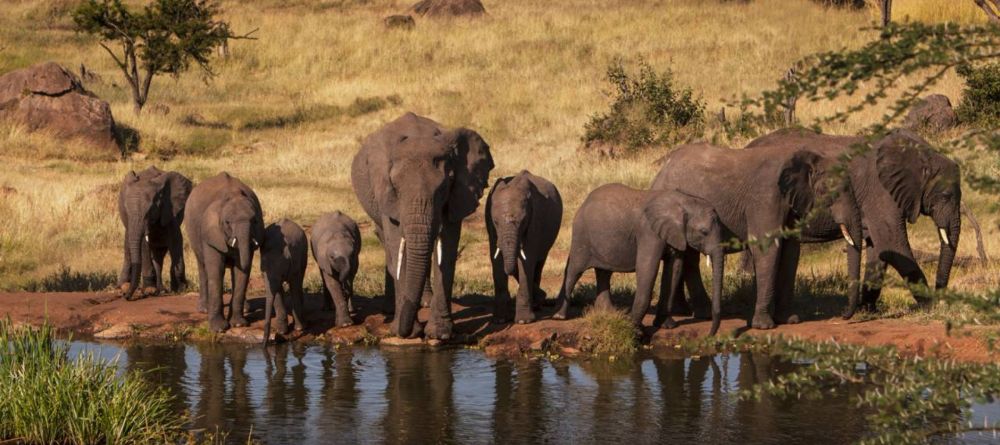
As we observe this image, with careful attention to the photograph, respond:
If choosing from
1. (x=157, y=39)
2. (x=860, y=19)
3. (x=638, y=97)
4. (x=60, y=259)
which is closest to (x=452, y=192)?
(x=60, y=259)

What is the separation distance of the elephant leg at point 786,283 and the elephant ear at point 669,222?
1571mm

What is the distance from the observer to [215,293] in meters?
15.1

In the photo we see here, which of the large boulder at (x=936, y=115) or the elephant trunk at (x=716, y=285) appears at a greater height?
the large boulder at (x=936, y=115)

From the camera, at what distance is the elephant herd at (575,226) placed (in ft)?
47.5

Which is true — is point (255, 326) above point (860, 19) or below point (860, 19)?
below

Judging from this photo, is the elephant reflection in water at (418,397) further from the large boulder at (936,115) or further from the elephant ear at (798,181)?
the large boulder at (936,115)

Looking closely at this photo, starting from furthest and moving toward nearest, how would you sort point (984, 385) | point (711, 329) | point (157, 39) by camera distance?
point (157, 39) < point (711, 329) < point (984, 385)

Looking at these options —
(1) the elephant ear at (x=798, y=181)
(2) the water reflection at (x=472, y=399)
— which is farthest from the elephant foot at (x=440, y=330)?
(1) the elephant ear at (x=798, y=181)

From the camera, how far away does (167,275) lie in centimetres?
2156

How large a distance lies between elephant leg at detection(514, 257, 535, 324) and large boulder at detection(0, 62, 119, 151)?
21827mm

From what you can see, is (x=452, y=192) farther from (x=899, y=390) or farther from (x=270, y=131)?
(x=270, y=131)

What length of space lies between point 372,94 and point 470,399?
3197 cm

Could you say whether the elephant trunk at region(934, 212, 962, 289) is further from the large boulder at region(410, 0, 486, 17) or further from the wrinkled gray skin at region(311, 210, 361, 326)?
the large boulder at region(410, 0, 486, 17)

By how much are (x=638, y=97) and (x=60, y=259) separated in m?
17.2
